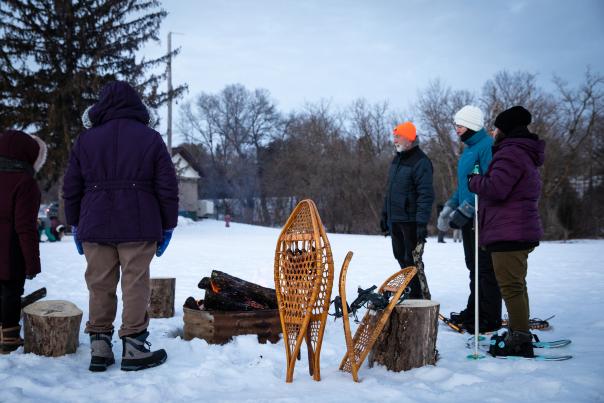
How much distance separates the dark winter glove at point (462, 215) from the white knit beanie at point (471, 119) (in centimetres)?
73

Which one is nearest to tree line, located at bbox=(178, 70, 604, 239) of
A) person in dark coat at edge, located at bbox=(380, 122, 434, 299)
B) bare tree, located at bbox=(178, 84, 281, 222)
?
bare tree, located at bbox=(178, 84, 281, 222)

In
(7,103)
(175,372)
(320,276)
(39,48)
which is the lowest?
(175,372)

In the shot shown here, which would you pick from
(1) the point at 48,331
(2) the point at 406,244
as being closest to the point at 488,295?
(2) the point at 406,244

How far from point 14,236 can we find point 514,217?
155 inches

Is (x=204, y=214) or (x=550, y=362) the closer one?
(x=550, y=362)

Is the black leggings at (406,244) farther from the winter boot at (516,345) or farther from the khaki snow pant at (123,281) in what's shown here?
the khaki snow pant at (123,281)

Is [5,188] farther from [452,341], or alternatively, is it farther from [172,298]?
[452,341]

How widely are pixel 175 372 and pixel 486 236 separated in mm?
2593

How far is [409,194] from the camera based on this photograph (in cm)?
537

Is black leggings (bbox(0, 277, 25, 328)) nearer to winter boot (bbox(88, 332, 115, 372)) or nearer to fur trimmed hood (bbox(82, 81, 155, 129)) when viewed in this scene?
winter boot (bbox(88, 332, 115, 372))

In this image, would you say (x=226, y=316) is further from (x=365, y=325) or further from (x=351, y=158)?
(x=351, y=158)

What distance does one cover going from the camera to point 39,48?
18.3m

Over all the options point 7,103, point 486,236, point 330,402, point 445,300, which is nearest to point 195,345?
point 330,402

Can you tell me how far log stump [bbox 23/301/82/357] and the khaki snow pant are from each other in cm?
26
